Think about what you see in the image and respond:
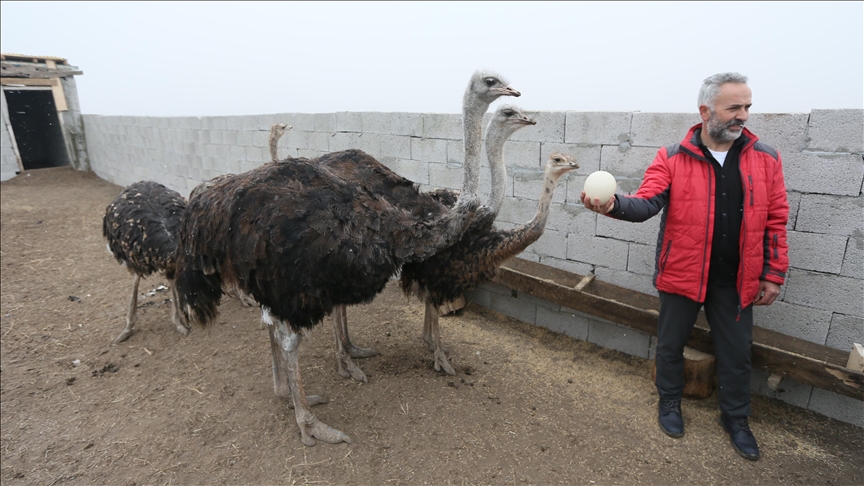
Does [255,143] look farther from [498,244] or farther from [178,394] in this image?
[498,244]

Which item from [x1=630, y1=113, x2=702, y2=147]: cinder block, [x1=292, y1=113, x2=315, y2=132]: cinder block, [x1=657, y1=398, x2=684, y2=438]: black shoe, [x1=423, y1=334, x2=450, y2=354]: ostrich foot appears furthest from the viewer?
[x1=292, y1=113, x2=315, y2=132]: cinder block

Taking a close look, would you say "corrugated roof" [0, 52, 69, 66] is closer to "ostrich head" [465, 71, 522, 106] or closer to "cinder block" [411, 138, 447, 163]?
"cinder block" [411, 138, 447, 163]

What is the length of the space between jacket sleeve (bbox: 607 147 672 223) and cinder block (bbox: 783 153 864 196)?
779 millimetres

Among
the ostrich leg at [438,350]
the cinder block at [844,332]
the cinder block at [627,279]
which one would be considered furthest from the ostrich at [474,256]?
the cinder block at [844,332]

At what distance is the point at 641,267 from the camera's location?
3.54m

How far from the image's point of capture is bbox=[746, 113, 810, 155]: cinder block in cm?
273

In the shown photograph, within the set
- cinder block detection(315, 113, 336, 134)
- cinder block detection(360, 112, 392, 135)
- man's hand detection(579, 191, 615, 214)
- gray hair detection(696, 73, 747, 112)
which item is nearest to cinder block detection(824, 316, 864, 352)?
gray hair detection(696, 73, 747, 112)

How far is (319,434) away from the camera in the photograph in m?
2.90

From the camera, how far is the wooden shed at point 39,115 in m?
13.2

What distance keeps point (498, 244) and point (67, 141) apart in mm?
16327

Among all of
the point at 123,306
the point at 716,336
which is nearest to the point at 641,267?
the point at 716,336

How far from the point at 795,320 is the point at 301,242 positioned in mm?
2942

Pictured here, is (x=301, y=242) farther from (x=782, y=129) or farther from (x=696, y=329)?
(x=782, y=129)

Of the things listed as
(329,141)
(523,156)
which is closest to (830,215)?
(523,156)
